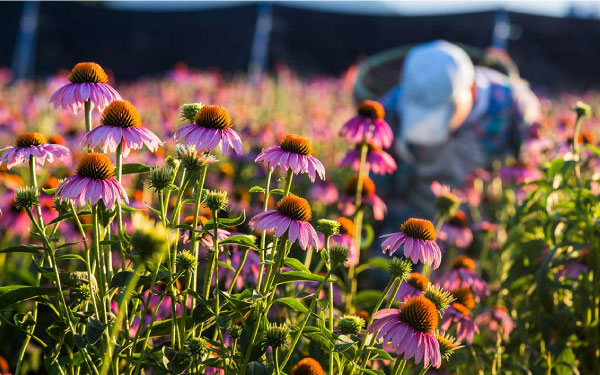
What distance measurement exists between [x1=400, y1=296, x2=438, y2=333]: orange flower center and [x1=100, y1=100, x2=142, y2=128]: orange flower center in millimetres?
602

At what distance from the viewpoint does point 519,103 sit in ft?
11.5

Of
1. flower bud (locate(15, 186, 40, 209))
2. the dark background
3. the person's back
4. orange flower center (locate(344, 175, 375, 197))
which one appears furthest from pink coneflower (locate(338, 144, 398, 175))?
the dark background

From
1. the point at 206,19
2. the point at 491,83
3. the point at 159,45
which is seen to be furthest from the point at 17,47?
the point at 491,83

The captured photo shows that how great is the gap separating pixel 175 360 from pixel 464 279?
42.7 inches

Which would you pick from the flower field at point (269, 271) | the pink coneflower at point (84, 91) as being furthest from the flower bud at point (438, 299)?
the pink coneflower at point (84, 91)

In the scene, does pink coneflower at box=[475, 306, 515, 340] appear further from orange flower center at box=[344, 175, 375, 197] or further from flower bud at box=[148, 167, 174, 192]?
flower bud at box=[148, 167, 174, 192]

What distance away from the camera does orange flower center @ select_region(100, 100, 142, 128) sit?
119 cm

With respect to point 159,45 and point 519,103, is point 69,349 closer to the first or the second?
point 519,103

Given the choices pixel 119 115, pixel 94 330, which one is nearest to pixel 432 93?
pixel 119 115

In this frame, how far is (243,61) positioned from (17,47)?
183 inches

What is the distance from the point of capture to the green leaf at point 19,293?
1104 mm

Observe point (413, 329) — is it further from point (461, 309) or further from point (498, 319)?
point (498, 319)

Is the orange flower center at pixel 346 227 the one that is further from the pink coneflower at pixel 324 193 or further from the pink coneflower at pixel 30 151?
the pink coneflower at pixel 324 193

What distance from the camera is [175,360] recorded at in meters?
1.10
